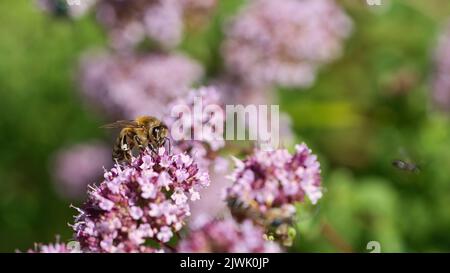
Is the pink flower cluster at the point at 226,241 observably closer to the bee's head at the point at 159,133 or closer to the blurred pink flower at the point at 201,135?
the blurred pink flower at the point at 201,135

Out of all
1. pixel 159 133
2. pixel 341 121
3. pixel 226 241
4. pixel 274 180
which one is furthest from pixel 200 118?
pixel 341 121

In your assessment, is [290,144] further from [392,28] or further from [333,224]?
[392,28]

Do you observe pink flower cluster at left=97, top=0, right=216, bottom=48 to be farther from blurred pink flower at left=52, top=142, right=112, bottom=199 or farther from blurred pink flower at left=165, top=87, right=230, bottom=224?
blurred pink flower at left=165, top=87, right=230, bottom=224

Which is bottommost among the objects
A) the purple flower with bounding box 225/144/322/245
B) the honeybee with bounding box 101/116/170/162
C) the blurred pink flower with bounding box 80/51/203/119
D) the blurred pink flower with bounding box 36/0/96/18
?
the purple flower with bounding box 225/144/322/245

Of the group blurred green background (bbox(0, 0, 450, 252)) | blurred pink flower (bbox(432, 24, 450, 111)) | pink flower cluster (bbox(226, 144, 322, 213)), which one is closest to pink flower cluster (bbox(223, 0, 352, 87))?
blurred green background (bbox(0, 0, 450, 252))

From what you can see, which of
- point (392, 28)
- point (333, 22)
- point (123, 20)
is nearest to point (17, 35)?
point (123, 20)

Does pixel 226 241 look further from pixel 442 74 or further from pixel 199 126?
pixel 442 74
